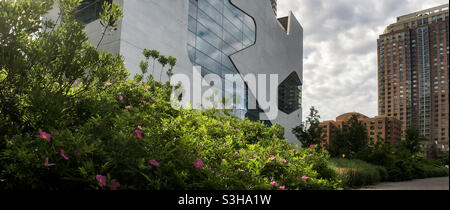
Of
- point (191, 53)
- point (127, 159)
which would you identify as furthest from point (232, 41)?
point (127, 159)

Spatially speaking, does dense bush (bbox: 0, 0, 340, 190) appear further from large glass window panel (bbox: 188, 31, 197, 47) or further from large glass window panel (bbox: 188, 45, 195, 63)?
large glass window panel (bbox: 188, 31, 197, 47)

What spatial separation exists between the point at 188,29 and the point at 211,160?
14.7 m

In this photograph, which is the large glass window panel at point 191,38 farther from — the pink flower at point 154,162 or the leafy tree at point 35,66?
the pink flower at point 154,162

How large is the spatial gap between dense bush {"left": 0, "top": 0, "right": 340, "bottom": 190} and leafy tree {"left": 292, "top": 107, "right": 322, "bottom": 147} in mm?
22024

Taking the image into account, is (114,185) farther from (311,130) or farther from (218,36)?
(311,130)

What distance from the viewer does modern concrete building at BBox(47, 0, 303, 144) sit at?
14.0m

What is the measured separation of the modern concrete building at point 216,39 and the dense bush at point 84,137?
32.6ft

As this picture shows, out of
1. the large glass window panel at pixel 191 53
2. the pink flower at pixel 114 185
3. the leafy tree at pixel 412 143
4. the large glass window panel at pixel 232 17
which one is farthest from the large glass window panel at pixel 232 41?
the pink flower at pixel 114 185

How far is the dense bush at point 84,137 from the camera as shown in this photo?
2494 millimetres

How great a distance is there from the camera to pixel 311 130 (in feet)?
85.1
